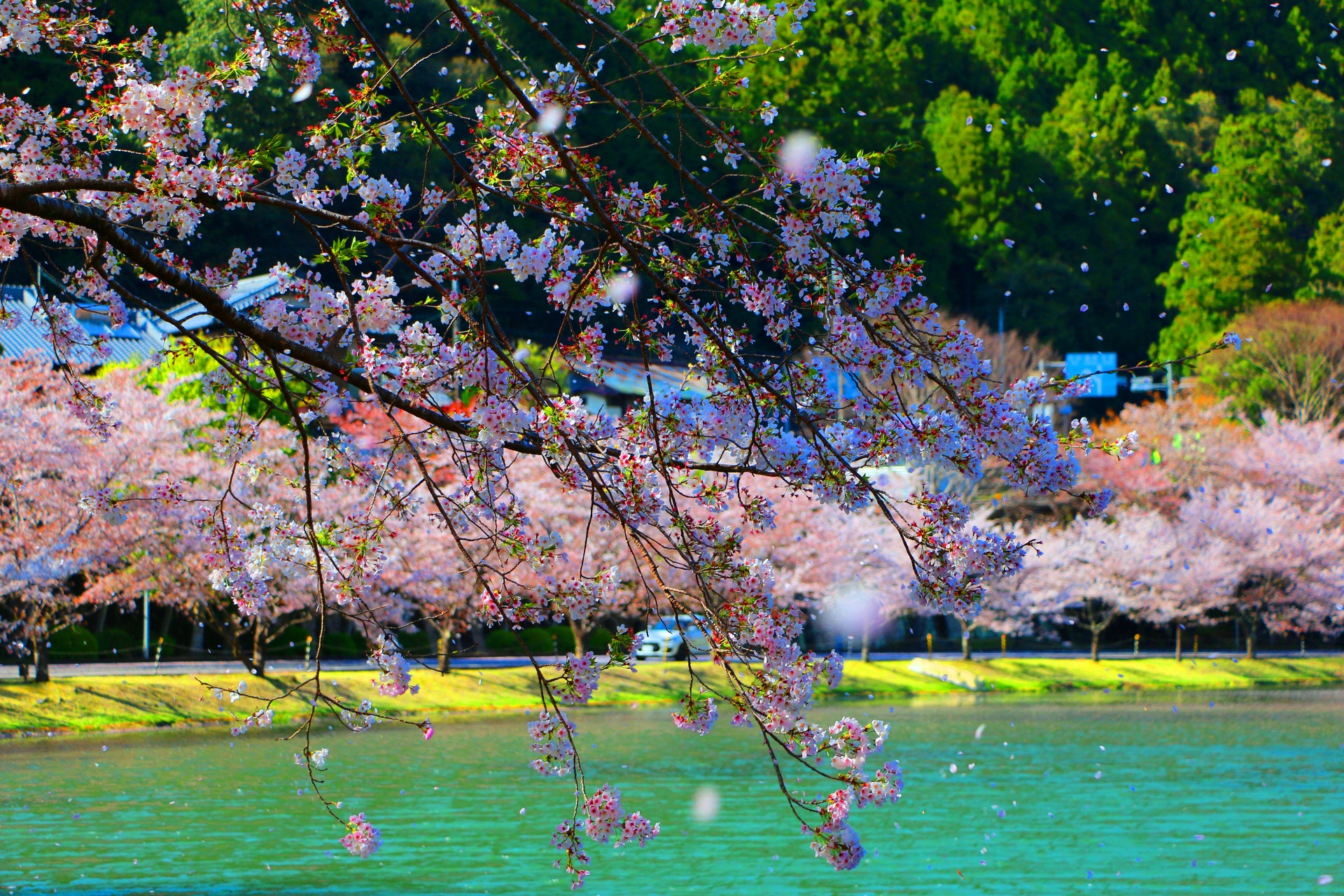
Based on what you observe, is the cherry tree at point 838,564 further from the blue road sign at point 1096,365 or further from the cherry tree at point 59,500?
the cherry tree at point 59,500

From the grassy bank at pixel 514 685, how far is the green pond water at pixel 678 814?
110cm

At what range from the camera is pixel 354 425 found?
30.5 m

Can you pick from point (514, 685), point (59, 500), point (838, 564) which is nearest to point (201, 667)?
point (514, 685)

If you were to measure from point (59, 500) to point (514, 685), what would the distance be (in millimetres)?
9699

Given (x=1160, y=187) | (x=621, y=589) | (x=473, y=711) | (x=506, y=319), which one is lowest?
(x=473, y=711)

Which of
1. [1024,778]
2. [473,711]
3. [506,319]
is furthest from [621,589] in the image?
[506,319]

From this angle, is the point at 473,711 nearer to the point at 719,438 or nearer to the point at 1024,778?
the point at 1024,778

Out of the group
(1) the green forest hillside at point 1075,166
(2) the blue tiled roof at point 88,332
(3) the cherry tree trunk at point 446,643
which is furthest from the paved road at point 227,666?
(1) the green forest hillside at point 1075,166

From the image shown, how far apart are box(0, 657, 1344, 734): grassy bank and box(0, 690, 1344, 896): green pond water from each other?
110 cm

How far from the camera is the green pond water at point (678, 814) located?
12.9 m

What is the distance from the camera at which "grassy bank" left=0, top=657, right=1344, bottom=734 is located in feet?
78.2

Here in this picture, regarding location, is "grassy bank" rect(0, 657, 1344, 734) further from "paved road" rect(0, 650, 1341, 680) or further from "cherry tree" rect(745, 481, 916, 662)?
"cherry tree" rect(745, 481, 916, 662)

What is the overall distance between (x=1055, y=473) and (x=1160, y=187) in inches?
2338

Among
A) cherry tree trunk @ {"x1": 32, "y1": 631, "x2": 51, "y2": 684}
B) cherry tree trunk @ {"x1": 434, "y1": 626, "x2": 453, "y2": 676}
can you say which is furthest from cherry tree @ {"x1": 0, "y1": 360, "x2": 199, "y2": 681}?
cherry tree trunk @ {"x1": 434, "y1": 626, "x2": 453, "y2": 676}
